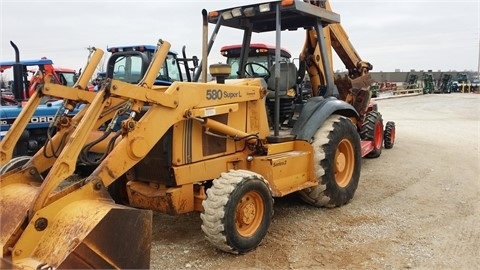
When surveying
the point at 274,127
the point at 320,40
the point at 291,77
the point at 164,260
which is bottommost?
the point at 164,260

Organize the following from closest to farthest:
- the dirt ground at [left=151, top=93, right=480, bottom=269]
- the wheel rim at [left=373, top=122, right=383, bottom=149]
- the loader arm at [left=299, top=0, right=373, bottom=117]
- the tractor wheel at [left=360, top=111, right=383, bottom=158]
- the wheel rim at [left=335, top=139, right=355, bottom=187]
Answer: the dirt ground at [left=151, top=93, right=480, bottom=269]
the wheel rim at [left=335, top=139, right=355, bottom=187]
the loader arm at [left=299, top=0, right=373, bottom=117]
the tractor wheel at [left=360, top=111, right=383, bottom=158]
the wheel rim at [left=373, top=122, right=383, bottom=149]

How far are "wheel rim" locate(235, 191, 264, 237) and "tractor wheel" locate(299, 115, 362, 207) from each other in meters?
1.15

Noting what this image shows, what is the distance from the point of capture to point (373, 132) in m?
8.47

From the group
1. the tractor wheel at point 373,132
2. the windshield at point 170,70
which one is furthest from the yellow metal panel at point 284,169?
the windshield at point 170,70

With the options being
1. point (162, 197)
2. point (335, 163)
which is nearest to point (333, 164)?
point (335, 163)

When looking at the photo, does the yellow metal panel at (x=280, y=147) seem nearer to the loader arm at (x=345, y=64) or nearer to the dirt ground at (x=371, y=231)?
the dirt ground at (x=371, y=231)

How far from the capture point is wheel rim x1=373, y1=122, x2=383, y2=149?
861 centimetres

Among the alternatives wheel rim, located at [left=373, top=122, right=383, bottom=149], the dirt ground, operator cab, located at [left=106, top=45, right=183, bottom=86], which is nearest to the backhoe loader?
the dirt ground

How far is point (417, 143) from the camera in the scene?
33.8 feet

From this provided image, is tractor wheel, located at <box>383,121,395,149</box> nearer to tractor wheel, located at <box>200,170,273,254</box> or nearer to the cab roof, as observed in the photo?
the cab roof

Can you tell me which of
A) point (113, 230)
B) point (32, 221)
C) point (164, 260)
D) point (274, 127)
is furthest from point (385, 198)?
point (32, 221)

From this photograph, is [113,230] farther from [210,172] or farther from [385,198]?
[385,198]

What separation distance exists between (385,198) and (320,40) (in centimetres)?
227

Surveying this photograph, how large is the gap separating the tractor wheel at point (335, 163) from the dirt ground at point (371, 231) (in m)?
0.18
